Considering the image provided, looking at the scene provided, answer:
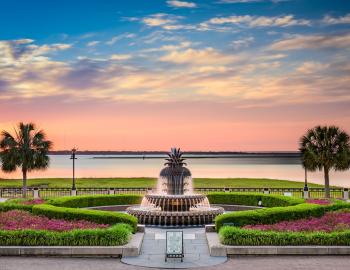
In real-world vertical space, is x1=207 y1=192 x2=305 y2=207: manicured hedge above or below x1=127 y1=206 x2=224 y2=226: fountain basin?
above

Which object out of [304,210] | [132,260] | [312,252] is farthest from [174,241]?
[304,210]

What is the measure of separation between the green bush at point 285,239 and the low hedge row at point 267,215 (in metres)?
2.82

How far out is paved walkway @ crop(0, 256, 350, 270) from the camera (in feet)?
46.7

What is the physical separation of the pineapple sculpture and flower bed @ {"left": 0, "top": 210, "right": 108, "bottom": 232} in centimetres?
638

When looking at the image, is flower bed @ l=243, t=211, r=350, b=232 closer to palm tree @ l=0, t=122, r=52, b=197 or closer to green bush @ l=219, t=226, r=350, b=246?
green bush @ l=219, t=226, r=350, b=246

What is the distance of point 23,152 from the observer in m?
40.3

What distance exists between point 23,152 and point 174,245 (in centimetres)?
2816

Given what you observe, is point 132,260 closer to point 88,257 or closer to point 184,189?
point 88,257

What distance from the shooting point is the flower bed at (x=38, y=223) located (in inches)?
728

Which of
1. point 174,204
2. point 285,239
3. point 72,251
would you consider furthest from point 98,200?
point 285,239

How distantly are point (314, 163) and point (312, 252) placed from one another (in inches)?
1011

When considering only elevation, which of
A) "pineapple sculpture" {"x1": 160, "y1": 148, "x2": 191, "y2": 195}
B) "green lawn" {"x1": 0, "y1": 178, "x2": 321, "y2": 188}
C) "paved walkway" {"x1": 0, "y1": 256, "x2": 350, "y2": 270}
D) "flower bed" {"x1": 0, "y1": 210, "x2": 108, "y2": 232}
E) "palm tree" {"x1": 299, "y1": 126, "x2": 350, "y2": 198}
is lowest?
"paved walkway" {"x1": 0, "y1": 256, "x2": 350, "y2": 270}

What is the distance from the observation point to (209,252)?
16891 millimetres

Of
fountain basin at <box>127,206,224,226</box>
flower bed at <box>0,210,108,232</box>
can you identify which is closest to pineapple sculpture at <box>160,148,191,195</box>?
fountain basin at <box>127,206,224,226</box>
